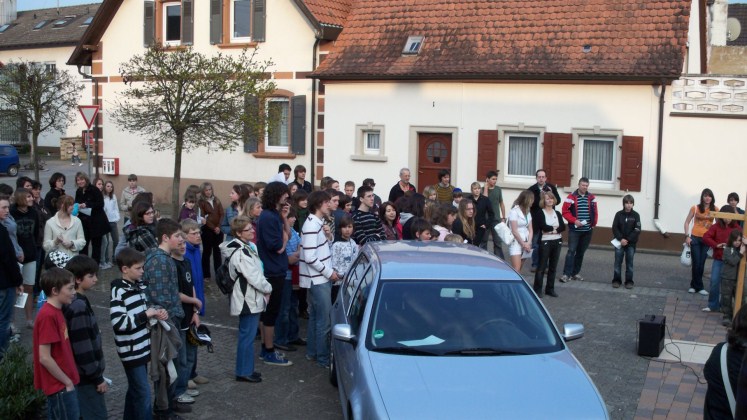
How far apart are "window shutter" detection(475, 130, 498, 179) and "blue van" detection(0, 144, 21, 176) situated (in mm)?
24636

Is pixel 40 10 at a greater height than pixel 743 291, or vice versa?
pixel 40 10

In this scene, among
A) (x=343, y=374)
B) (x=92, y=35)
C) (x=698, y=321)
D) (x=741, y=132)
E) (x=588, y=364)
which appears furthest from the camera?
(x=92, y=35)

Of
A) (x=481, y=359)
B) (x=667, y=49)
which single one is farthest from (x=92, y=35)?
(x=481, y=359)

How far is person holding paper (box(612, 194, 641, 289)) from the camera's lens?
1335 centimetres

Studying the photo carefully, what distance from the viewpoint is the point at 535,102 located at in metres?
18.3

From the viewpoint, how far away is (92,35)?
24.7 metres

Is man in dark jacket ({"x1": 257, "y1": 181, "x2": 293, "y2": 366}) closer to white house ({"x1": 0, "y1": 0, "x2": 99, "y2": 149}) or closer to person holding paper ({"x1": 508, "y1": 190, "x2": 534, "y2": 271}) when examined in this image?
person holding paper ({"x1": 508, "y1": 190, "x2": 534, "y2": 271})

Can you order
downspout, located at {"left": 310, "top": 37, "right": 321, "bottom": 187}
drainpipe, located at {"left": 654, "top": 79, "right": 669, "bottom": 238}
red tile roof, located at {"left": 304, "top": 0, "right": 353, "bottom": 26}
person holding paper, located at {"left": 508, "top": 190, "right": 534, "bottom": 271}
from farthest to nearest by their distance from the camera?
downspout, located at {"left": 310, "top": 37, "right": 321, "bottom": 187} → red tile roof, located at {"left": 304, "top": 0, "right": 353, "bottom": 26} → drainpipe, located at {"left": 654, "top": 79, "right": 669, "bottom": 238} → person holding paper, located at {"left": 508, "top": 190, "right": 534, "bottom": 271}

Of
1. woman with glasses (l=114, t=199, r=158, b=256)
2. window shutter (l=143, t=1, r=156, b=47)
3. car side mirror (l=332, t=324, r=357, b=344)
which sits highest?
window shutter (l=143, t=1, r=156, b=47)

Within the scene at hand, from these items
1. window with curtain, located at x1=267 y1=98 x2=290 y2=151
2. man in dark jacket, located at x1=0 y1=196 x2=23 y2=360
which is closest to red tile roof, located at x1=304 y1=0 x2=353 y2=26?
window with curtain, located at x1=267 y1=98 x2=290 y2=151

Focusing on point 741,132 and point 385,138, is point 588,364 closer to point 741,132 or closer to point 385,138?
point 741,132

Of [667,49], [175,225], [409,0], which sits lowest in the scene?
[175,225]

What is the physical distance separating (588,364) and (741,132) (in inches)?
377

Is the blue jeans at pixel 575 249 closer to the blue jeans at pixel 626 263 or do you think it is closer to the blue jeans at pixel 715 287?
the blue jeans at pixel 626 263
